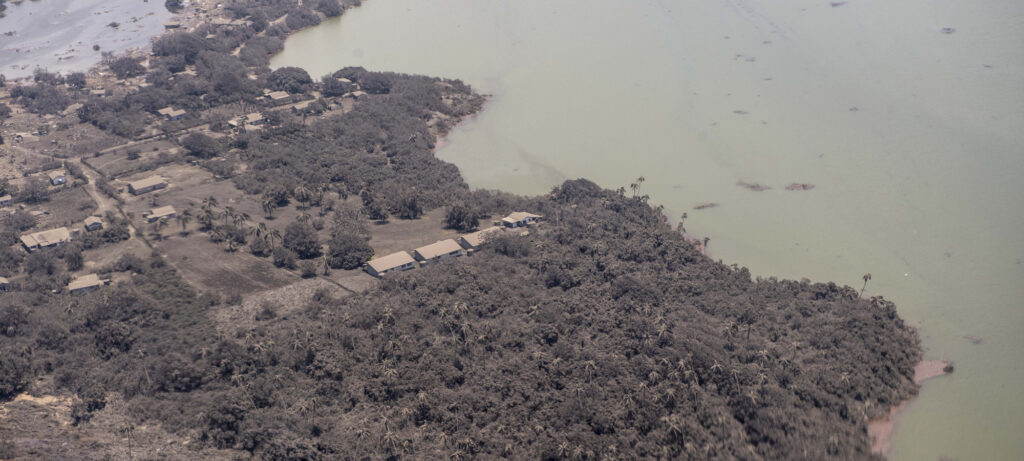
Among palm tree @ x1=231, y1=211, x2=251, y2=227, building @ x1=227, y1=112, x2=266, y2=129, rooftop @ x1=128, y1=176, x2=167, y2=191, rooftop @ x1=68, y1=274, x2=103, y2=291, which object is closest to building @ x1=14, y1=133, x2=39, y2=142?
rooftop @ x1=128, y1=176, x2=167, y2=191

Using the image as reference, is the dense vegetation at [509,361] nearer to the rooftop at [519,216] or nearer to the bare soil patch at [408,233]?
the bare soil patch at [408,233]

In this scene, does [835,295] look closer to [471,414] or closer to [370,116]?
[471,414]

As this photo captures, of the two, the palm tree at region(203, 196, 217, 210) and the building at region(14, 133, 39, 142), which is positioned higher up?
the palm tree at region(203, 196, 217, 210)

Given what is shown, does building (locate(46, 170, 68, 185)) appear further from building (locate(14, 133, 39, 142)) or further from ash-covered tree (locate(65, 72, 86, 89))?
ash-covered tree (locate(65, 72, 86, 89))

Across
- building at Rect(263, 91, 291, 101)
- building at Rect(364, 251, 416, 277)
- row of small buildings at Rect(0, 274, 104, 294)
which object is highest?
row of small buildings at Rect(0, 274, 104, 294)

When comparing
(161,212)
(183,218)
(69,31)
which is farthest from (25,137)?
(69,31)

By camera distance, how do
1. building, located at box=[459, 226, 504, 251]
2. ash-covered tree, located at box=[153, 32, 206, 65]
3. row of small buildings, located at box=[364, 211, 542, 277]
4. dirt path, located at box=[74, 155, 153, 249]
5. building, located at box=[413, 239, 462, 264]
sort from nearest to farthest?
1. row of small buildings, located at box=[364, 211, 542, 277]
2. building, located at box=[413, 239, 462, 264]
3. building, located at box=[459, 226, 504, 251]
4. dirt path, located at box=[74, 155, 153, 249]
5. ash-covered tree, located at box=[153, 32, 206, 65]

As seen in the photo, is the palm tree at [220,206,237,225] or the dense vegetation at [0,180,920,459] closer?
the dense vegetation at [0,180,920,459]
